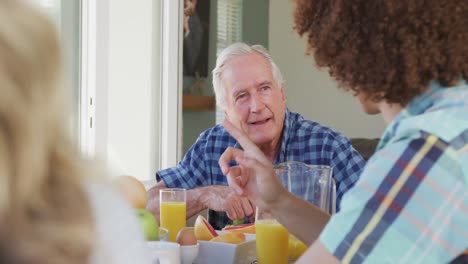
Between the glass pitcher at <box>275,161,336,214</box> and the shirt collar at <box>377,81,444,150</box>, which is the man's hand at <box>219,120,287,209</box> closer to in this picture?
the glass pitcher at <box>275,161,336,214</box>

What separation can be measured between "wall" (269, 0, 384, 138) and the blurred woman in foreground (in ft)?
13.5

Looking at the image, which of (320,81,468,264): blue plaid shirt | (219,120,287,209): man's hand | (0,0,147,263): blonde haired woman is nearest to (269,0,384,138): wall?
(219,120,287,209): man's hand

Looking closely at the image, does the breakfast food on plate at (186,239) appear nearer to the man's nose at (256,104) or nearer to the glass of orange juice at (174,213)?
the glass of orange juice at (174,213)

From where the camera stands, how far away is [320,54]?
1189 mm

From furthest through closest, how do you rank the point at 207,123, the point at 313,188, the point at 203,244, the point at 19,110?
the point at 207,123, the point at 313,188, the point at 203,244, the point at 19,110

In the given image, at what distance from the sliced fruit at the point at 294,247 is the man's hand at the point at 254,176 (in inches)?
5.1

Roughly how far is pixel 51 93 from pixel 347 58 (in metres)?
0.78

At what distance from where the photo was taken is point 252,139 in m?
2.40

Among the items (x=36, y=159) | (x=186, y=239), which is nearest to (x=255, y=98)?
(x=186, y=239)

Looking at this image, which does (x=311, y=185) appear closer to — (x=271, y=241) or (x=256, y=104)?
(x=271, y=241)

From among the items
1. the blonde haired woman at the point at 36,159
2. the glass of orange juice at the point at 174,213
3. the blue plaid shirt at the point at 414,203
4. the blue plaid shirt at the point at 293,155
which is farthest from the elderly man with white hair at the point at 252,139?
the blonde haired woman at the point at 36,159

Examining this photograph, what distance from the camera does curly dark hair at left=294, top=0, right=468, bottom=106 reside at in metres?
1.07

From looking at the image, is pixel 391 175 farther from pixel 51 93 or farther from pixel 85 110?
pixel 85 110

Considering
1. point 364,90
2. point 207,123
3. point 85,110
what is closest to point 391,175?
point 364,90
